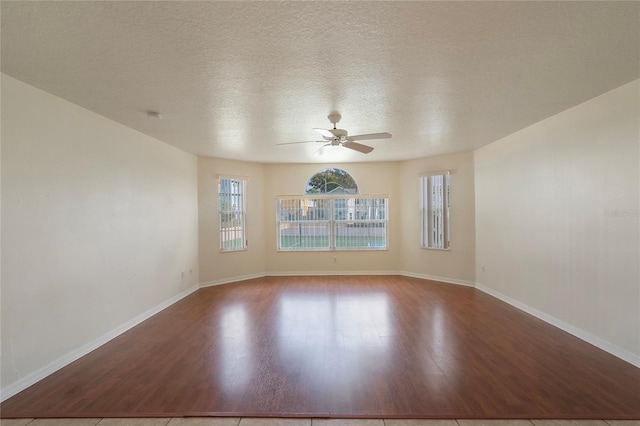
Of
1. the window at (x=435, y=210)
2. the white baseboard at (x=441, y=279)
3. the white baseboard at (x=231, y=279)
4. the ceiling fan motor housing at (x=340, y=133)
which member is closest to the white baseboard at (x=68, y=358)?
the white baseboard at (x=231, y=279)

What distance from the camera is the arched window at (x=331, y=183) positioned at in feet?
21.3

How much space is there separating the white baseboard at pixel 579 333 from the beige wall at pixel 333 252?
2.40m

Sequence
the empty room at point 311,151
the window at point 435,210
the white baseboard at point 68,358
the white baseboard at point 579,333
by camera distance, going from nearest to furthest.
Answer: the empty room at point 311,151 < the white baseboard at point 68,358 < the white baseboard at point 579,333 < the window at point 435,210

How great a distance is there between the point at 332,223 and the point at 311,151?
2.06m

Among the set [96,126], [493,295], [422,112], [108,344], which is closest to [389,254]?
[493,295]

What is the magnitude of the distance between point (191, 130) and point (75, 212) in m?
1.61

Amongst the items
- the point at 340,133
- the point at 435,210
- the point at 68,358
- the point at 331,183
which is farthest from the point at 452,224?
the point at 68,358

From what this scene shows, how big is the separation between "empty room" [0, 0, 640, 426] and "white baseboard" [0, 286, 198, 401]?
2 cm

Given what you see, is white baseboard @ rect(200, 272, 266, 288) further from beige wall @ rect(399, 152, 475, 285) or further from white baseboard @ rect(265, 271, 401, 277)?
beige wall @ rect(399, 152, 475, 285)

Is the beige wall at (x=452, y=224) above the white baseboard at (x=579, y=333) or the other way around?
above

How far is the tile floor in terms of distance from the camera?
1899 millimetres

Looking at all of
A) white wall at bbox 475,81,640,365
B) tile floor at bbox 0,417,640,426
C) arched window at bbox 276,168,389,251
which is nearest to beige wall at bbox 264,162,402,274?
arched window at bbox 276,168,389,251

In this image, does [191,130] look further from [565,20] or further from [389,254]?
[389,254]

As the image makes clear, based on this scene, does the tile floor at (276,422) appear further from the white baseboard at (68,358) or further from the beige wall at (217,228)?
the beige wall at (217,228)
